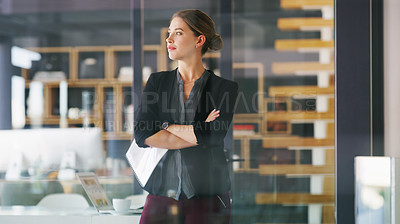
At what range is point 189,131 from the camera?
3248 mm

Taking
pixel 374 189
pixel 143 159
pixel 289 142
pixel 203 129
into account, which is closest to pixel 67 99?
pixel 143 159

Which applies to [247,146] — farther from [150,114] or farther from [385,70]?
[385,70]

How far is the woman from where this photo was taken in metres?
3.22

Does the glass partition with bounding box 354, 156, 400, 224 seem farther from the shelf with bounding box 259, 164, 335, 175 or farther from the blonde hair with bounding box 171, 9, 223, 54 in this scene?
the blonde hair with bounding box 171, 9, 223, 54

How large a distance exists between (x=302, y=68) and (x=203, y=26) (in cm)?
72

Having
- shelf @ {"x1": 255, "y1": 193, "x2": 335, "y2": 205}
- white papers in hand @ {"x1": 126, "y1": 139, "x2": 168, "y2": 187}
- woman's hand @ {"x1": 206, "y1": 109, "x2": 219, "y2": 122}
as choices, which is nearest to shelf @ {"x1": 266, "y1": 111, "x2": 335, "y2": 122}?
woman's hand @ {"x1": 206, "y1": 109, "x2": 219, "y2": 122}

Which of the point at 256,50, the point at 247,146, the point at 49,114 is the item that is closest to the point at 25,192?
the point at 49,114

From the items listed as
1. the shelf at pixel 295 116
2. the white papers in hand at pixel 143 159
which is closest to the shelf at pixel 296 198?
the shelf at pixel 295 116

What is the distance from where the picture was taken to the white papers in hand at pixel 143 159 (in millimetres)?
3229

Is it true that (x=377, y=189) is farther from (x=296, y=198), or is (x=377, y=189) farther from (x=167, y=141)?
(x=167, y=141)

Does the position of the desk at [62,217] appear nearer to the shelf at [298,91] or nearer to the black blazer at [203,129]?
the black blazer at [203,129]

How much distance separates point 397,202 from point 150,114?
61.7 inches

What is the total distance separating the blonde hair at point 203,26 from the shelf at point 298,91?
465 millimetres

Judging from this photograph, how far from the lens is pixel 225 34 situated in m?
3.46
